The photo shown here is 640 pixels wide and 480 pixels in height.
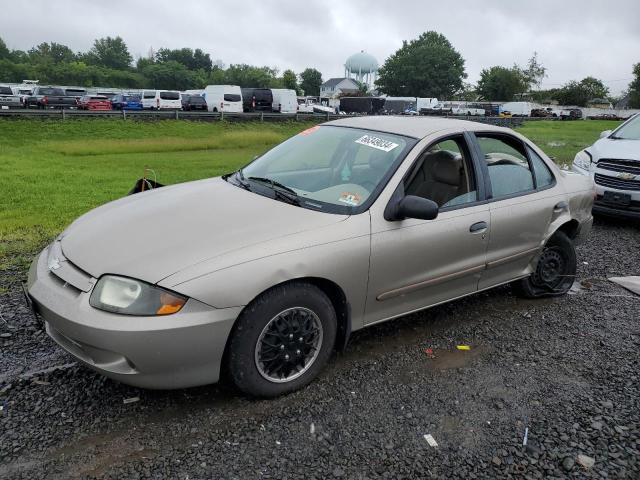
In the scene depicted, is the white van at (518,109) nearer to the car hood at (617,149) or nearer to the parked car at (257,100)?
the parked car at (257,100)

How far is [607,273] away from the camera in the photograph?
18.5 ft

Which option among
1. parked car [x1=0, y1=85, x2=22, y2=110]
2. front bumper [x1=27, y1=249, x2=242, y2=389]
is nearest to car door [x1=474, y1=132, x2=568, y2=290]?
front bumper [x1=27, y1=249, x2=242, y2=389]

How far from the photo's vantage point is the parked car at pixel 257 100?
38.4m

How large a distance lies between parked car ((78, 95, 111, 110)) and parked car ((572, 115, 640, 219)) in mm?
30327

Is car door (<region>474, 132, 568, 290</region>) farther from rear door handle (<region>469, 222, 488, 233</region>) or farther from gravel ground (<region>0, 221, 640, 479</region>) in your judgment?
gravel ground (<region>0, 221, 640, 479</region>)

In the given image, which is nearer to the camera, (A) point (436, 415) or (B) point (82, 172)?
(A) point (436, 415)

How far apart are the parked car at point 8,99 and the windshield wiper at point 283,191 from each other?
1168 inches

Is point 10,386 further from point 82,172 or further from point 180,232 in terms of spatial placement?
point 82,172

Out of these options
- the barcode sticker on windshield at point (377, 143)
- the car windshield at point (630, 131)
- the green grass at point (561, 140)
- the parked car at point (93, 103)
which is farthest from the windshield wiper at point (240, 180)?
the parked car at point (93, 103)

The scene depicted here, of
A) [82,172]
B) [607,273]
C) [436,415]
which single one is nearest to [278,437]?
[436,415]

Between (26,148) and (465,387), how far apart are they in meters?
19.5

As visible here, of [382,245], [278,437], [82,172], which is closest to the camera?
[278,437]

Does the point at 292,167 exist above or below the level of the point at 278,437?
above

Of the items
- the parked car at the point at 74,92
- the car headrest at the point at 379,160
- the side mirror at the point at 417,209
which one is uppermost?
the parked car at the point at 74,92
